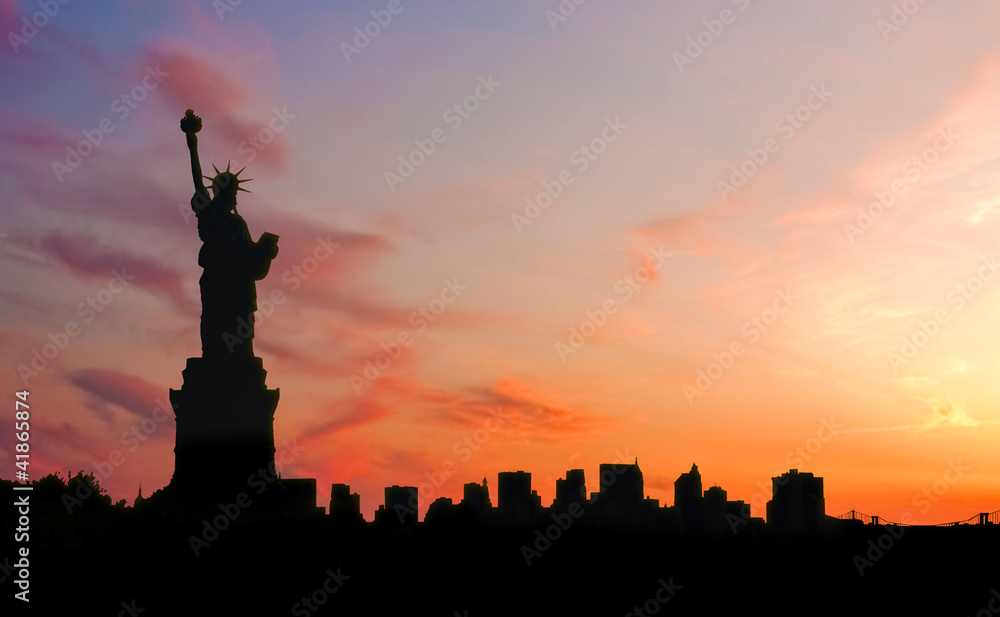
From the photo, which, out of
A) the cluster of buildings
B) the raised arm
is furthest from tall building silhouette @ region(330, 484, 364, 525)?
the raised arm

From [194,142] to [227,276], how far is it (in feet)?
15.8

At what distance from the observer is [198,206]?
→ 41.0 m

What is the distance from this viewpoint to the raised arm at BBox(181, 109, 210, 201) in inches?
1612

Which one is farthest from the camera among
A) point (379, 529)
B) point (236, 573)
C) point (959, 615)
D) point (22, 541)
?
point (379, 529)

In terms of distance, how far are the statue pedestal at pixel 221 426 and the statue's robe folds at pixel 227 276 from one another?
0.86 meters

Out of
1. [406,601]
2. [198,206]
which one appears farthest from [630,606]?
[198,206]

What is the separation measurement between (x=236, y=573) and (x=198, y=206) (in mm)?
12850

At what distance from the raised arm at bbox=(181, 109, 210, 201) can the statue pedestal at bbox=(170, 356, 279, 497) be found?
6053 mm

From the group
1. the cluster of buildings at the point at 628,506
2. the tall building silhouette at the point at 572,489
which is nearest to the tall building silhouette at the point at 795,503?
the cluster of buildings at the point at 628,506

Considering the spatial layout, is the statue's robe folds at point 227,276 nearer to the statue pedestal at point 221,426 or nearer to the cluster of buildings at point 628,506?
the statue pedestal at point 221,426

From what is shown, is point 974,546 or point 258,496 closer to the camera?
point 258,496

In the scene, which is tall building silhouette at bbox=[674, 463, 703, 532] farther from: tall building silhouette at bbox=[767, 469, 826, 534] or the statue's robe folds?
the statue's robe folds

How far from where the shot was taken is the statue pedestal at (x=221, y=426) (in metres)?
39.4

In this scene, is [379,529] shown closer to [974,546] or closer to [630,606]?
[630,606]
